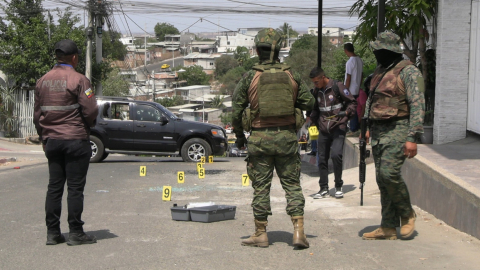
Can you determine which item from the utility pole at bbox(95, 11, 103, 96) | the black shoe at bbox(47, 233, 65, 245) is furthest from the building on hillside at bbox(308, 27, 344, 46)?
the black shoe at bbox(47, 233, 65, 245)

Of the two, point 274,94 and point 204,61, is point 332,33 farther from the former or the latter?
point 274,94

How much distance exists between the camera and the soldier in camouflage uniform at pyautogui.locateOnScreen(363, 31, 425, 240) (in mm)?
5379

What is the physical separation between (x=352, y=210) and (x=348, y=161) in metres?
4.82

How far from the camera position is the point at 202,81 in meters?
111

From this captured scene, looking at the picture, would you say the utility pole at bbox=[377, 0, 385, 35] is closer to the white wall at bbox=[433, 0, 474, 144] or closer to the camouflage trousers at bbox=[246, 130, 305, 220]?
the white wall at bbox=[433, 0, 474, 144]

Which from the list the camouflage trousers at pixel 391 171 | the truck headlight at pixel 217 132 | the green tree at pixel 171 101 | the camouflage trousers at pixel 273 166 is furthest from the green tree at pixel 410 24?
the green tree at pixel 171 101

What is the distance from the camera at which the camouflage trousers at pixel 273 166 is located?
5469 millimetres

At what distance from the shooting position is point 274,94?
5426 millimetres

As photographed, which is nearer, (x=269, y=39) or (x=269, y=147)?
(x=269, y=147)

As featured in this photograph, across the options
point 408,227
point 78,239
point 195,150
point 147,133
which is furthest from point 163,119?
point 408,227

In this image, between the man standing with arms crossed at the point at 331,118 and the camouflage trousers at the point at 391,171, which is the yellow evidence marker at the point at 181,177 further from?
the camouflage trousers at the point at 391,171

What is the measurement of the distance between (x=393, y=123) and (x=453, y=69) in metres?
4.94

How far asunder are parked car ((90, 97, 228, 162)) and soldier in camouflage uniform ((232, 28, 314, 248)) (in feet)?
32.6

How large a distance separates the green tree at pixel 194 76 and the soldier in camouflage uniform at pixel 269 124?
102872mm
